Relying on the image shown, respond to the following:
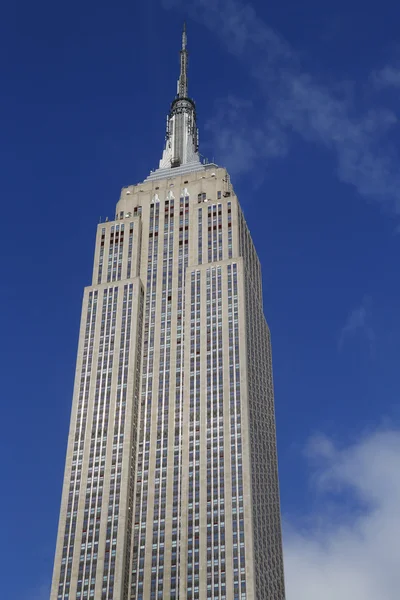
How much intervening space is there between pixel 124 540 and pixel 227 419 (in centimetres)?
3120

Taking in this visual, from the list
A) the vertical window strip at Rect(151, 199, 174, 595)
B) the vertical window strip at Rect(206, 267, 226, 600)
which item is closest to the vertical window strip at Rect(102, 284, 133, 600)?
the vertical window strip at Rect(151, 199, 174, 595)

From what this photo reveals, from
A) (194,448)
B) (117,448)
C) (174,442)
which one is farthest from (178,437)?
(117,448)

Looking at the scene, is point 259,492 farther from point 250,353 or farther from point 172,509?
point 250,353

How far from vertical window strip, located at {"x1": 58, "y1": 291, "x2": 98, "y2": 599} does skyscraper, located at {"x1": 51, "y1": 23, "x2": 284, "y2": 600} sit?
24 cm

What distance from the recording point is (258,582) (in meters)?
150

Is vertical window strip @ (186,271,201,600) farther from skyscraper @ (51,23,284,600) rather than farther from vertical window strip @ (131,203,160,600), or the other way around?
vertical window strip @ (131,203,160,600)

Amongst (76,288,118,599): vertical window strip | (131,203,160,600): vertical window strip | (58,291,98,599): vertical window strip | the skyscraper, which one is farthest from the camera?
(58,291,98,599): vertical window strip

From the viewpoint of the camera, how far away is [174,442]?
170m

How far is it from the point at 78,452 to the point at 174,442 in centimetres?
2047

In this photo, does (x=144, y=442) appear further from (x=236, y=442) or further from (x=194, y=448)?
(x=236, y=442)

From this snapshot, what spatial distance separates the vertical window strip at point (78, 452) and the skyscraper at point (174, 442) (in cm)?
24

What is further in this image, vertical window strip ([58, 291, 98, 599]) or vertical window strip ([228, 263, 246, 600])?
vertical window strip ([58, 291, 98, 599])

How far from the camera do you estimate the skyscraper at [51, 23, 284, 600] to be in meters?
153

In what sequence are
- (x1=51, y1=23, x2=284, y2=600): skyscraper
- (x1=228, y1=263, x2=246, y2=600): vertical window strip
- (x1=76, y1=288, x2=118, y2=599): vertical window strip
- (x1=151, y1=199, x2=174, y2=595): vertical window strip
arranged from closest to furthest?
(x1=228, y1=263, x2=246, y2=600): vertical window strip < (x1=51, y1=23, x2=284, y2=600): skyscraper < (x1=151, y1=199, x2=174, y2=595): vertical window strip < (x1=76, y1=288, x2=118, y2=599): vertical window strip
